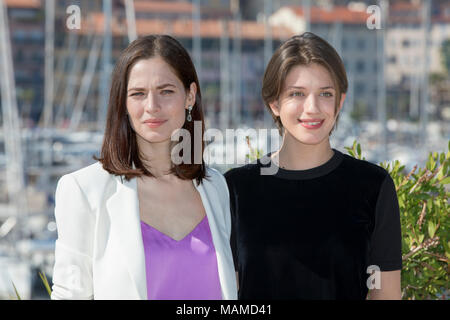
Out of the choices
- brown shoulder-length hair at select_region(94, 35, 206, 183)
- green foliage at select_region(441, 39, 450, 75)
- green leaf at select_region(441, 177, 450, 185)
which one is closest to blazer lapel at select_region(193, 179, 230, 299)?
brown shoulder-length hair at select_region(94, 35, 206, 183)

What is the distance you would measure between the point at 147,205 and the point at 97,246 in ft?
0.89

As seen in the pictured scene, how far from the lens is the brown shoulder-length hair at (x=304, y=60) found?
2.40m

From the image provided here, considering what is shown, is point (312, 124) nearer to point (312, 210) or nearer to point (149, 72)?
point (312, 210)

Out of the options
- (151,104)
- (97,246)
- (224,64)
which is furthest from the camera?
(224,64)

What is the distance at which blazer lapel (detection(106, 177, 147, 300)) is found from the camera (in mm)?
Result: 2145

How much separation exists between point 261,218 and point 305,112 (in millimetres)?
414

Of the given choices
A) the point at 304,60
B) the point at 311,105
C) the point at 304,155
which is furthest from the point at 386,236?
the point at 304,60

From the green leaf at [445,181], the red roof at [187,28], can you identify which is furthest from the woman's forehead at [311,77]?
the red roof at [187,28]

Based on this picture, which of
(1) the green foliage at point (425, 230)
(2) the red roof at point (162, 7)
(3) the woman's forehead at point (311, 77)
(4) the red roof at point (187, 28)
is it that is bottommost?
(1) the green foliage at point (425, 230)

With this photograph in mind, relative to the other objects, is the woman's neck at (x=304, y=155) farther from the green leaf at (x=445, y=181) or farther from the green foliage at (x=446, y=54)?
the green foliage at (x=446, y=54)

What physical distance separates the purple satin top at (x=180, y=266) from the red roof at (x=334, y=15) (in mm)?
64112

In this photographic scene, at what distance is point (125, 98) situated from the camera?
7.64ft
